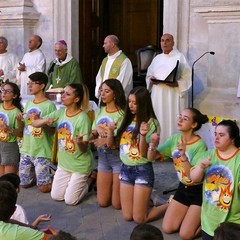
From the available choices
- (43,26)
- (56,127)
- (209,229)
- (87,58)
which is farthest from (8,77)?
(209,229)

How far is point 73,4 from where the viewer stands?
1012cm

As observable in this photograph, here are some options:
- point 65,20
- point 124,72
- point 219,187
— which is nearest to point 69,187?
point 219,187

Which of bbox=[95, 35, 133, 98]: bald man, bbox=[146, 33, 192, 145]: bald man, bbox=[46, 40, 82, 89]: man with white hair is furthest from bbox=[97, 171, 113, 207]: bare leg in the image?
bbox=[46, 40, 82, 89]: man with white hair

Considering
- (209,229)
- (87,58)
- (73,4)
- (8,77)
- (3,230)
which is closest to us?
(3,230)

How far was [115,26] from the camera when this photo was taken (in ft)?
41.8

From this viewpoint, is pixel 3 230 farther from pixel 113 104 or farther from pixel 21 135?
pixel 21 135

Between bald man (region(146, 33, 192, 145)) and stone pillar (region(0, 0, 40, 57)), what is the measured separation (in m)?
3.12

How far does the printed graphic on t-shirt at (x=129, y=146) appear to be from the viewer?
5254mm

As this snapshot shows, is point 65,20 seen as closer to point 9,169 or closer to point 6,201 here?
point 9,169

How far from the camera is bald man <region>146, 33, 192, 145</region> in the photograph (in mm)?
7809

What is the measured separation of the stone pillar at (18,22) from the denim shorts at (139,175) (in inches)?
220

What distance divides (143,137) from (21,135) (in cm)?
204

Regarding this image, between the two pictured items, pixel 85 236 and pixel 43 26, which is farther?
pixel 43 26

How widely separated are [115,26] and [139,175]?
26.3 ft
